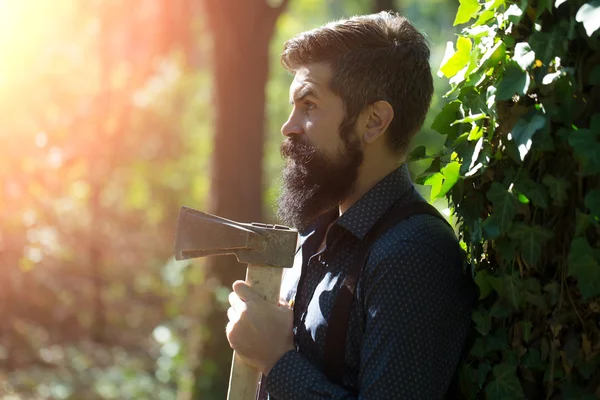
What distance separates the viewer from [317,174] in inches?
94.9

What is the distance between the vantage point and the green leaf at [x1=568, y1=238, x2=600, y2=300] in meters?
1.80

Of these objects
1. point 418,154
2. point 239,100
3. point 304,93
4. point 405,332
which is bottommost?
point 405,332

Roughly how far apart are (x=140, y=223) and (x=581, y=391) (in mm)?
15747

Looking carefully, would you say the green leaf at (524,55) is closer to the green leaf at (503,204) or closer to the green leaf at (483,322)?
the green leaf at (503,204)

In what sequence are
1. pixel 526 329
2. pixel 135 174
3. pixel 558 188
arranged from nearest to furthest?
pixel 558 188, pixel 526 329, pixel 135 174

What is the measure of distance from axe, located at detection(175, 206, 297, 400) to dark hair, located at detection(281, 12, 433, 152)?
1.33 ft

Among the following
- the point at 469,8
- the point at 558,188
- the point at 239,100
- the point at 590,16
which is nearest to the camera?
the point at 590,16

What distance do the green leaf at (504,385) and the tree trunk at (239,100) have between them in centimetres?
541

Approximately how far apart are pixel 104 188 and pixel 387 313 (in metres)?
13.4

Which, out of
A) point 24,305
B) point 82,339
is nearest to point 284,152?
point 24,305

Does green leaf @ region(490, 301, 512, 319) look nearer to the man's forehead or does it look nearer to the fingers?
the fingers

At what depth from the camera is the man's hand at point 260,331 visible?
7.29 feet

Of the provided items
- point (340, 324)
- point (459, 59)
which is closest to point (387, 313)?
point (340, 324)

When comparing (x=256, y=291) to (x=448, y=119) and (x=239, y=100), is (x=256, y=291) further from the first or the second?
(x=239, y=100)
